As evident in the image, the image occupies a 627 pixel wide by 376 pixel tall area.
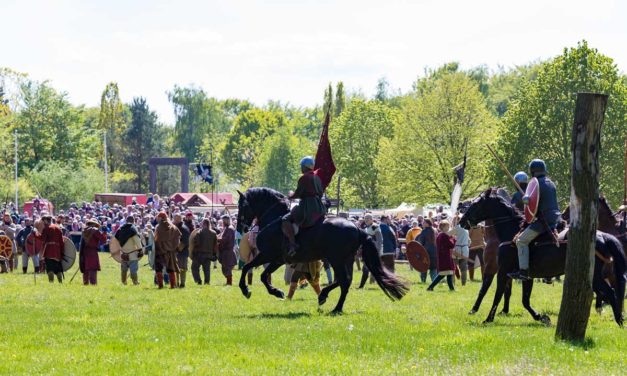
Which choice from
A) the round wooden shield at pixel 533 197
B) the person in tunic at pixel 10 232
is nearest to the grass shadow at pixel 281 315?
the round wooden shield at pixel 533 197

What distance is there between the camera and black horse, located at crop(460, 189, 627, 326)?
1451 centimetres

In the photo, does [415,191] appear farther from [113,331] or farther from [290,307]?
[113,331]

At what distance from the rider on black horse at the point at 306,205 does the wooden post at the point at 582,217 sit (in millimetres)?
5049

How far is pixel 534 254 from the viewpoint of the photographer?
1508 centimetres

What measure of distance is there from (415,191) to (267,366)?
48.1 m

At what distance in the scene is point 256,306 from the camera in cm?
1761

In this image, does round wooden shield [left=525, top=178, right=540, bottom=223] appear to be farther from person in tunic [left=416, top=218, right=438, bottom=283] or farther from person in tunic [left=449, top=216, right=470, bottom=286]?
person in tunic [left=416, top=218, right=438, bottom=283]

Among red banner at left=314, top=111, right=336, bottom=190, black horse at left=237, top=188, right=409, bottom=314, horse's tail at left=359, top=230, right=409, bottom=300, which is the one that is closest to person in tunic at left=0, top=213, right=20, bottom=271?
red banner at left=314, top=111, right=336, bottom=190

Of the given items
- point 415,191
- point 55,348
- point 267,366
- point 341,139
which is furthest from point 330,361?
point 341,139

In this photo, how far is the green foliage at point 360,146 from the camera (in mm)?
74375

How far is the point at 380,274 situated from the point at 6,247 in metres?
15.7

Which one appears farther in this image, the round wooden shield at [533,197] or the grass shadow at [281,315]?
the grass shadow at [281,315]

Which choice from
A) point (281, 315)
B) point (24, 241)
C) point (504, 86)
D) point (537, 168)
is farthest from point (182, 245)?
point (504, 86)

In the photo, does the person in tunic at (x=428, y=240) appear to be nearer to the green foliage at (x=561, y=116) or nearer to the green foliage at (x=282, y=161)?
the green foliage at (x=561, y=116)
